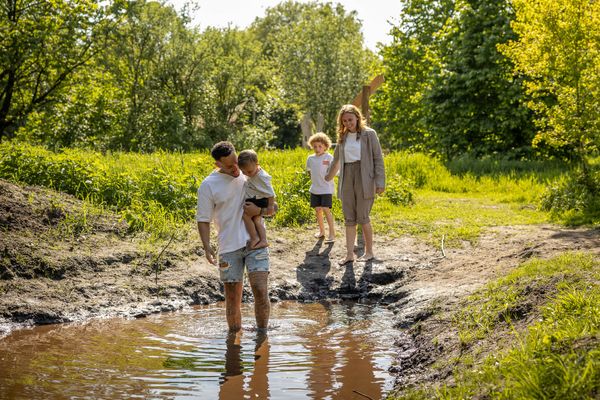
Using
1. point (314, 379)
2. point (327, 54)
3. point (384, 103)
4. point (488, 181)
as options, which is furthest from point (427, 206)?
point (327, 54)

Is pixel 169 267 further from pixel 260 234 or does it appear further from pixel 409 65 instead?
pixel 409 65

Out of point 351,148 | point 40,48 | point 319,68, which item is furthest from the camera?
point 319,68

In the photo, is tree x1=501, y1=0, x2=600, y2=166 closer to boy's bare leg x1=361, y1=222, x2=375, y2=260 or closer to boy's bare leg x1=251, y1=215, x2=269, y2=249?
boy's bare leg x1=361, y1=222, x2=375, y2=260

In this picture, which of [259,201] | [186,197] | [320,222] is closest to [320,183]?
[320,222]

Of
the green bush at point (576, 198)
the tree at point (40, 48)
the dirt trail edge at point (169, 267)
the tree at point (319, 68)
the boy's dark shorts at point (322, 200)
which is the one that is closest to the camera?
the dirt trail edge at point (169, 267)

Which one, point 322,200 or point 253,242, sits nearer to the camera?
point 253,242

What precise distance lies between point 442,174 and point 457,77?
5.91 meters

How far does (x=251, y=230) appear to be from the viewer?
21.3ft

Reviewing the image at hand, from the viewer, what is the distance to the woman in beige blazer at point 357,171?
30.4 feet

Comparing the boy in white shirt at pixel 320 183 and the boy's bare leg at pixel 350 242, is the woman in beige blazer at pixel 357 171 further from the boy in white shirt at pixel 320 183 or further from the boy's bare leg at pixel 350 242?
the boy in white shirt at pixel 320 183

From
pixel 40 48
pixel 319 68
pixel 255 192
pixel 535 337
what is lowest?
pixel 535 337

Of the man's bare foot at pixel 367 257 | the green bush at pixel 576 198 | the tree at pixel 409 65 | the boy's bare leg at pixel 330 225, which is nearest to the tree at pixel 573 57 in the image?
the green bush at pixel 576 198

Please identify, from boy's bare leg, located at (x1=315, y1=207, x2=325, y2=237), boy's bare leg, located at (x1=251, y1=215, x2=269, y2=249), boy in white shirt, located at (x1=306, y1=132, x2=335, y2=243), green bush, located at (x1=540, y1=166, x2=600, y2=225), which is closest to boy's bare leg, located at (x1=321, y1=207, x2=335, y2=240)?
boy in white shirt, located at (x1=306, y1=132, x2=335, y2=243)

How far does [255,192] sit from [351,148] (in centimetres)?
307
